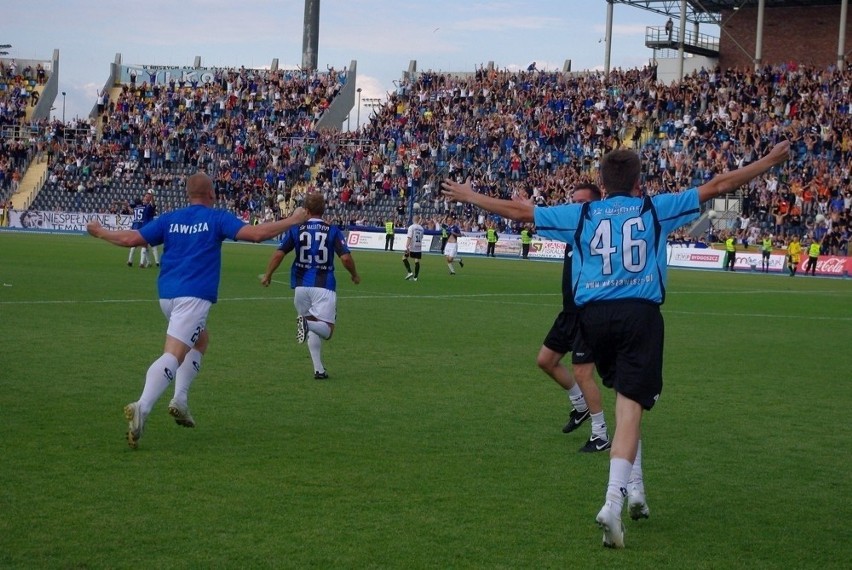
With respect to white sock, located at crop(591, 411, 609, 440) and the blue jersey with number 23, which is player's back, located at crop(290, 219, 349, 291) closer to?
the blue jersey with number 23

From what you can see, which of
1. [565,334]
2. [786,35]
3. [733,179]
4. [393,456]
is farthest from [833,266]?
[733,179]

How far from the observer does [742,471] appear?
852 centimetres

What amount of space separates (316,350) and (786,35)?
53.5 metres

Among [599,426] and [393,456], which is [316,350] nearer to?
[393,456]

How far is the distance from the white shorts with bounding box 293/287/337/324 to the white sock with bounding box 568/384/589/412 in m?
3.80

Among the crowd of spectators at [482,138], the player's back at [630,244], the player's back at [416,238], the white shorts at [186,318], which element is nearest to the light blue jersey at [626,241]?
the player's back at [630,244]

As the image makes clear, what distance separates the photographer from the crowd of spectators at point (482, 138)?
49.5m

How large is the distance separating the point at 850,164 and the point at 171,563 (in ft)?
152

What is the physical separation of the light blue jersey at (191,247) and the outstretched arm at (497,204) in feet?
8.62

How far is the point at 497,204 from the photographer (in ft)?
21.3

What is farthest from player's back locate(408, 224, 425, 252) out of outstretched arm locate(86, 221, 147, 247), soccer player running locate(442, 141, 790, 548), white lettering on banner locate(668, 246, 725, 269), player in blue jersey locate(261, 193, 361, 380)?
soccer player running locate(442, 141, 790, 548)

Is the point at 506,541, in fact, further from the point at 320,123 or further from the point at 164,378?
the point at 320,123

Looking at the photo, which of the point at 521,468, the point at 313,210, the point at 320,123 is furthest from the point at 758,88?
the point at 521,468

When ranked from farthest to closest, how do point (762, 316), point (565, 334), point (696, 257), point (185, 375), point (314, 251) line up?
point (696, 257) → point (762, 316) → point (314, 251) → point (565, 334) → point (185, 375)
